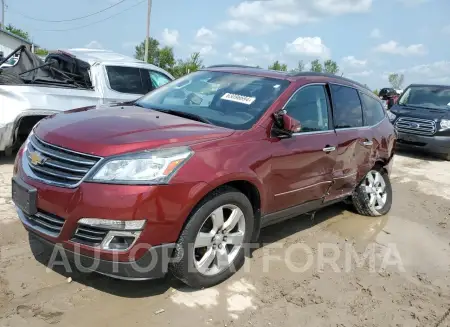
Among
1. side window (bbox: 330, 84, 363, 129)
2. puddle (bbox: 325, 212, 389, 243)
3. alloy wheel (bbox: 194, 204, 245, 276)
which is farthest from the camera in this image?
puddle (bbox: 325, 212, 389, 243)

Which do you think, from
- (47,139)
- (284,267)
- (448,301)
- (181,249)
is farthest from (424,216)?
(47,139)

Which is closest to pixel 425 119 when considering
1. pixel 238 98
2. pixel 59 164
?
pixel 238 98

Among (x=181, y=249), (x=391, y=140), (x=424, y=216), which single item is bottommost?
(x=424, y=216)

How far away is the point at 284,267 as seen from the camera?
4.07m

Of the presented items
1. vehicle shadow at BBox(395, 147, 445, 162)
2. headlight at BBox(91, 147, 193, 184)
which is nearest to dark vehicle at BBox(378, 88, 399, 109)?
vehicle shadow at BBox(395, 147, 445, 162)

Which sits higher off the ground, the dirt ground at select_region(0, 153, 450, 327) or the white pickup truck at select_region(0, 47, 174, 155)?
the white pickup truck at select_region(0, 47, 174, 155)

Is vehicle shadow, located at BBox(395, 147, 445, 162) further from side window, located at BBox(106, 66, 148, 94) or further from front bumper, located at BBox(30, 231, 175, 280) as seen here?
front bumper, located at BBox(30, 231, 175, 280)

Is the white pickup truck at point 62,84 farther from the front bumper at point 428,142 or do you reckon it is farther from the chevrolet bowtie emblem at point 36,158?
the front bumper at point 428,142

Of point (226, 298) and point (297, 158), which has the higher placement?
point (297, 158)

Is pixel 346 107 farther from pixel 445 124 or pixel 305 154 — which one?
pixel 445 124

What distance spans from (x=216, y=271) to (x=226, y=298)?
0.75ft

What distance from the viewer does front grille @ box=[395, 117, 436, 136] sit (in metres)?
10.7

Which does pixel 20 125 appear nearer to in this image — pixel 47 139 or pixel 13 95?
pixel 13 95

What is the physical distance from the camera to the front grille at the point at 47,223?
9.78ft
